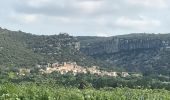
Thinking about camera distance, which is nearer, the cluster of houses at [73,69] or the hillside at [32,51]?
the hillside at [32,51]

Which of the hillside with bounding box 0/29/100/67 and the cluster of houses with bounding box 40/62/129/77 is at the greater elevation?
the hillside with bounding box 0/29/100/67

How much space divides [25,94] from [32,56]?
472 ft

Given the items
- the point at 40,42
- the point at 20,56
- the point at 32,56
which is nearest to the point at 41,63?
the point at 32,56

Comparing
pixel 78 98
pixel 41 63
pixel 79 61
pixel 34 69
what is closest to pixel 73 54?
pixel 79 61

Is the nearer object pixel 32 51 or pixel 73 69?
pixel 32 51

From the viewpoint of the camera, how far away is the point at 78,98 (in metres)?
31.1

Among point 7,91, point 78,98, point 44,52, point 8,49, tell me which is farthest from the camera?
A: point 44,52

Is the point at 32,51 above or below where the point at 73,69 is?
above

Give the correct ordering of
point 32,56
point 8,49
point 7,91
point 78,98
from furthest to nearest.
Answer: point 32,56
point 8,49
point 78,98
point 7,91

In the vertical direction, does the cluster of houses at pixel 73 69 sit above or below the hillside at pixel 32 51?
below

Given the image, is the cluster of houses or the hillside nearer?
the hillside

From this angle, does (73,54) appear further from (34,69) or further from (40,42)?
(34,69)

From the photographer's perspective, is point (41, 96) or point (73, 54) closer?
point (41, 96)

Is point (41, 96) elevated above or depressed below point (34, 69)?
above
